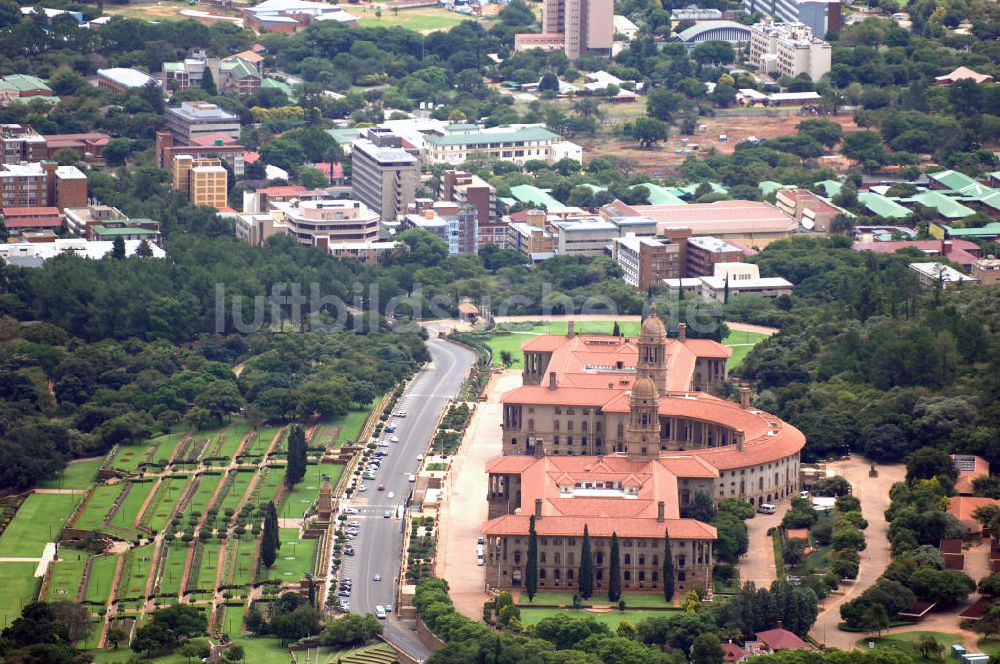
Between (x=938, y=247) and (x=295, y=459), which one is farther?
(x=938, y=247)

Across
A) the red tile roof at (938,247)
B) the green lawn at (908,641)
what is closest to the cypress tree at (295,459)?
the green lawn at (908,641)

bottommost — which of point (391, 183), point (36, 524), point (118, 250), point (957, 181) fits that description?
point (36, 524)

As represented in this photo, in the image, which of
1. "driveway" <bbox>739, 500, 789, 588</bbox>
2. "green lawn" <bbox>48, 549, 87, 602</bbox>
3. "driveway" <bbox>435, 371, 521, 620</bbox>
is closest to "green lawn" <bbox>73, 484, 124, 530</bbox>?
"green lawn" <bbox>48, 549, 87, 602</bbox>

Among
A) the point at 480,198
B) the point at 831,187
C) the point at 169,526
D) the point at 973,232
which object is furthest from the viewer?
the point at 831,187

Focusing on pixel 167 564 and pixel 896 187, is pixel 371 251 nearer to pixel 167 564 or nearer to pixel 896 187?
pixel 896 187

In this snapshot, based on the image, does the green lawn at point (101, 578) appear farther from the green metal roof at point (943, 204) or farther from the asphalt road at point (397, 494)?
the green metal roof at point (943, 204)

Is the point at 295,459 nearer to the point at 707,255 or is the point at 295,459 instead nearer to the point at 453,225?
the point at 707,255

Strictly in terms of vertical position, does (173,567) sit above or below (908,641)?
below

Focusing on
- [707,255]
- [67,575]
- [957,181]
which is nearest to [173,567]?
[67,575]

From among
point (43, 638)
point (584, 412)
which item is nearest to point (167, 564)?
point (43, 638)
